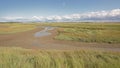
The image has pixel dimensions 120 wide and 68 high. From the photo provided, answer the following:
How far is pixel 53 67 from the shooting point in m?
4.81

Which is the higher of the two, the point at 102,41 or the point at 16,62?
the point at 16,62

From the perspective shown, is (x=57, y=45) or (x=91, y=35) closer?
(x=57, y=45)

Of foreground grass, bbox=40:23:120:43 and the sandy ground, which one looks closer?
the sandy ground

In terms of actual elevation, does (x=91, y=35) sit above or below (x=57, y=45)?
above

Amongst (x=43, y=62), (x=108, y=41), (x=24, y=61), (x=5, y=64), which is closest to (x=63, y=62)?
(x=43, y=62)

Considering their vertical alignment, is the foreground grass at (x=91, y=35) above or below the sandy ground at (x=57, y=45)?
above

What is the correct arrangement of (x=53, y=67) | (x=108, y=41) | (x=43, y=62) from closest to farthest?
(x=53, y=67)
(x=43, y=62)
(x=108, y=41)

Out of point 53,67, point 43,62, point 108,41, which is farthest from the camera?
point 108,41

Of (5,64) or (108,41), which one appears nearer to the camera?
(5,64)

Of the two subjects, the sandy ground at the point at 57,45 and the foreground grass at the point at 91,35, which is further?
the foreground grass at the point at 91,35

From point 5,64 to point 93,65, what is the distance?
2839 mm

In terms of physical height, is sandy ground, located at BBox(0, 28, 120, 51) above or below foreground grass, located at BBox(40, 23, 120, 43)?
Result: below

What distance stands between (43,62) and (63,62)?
0.68m

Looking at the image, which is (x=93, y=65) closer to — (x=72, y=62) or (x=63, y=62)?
(x=72, y=62)
